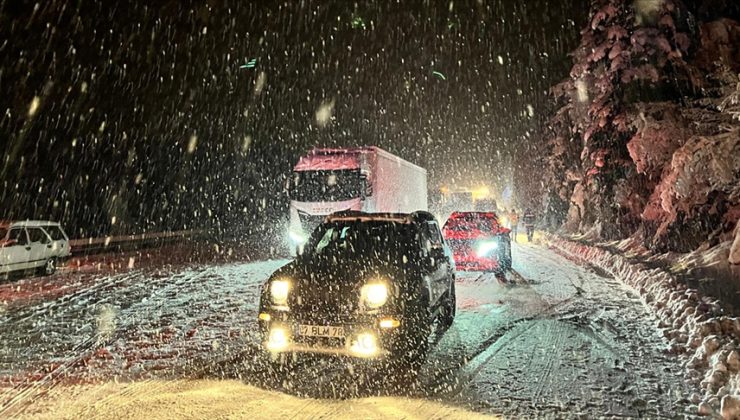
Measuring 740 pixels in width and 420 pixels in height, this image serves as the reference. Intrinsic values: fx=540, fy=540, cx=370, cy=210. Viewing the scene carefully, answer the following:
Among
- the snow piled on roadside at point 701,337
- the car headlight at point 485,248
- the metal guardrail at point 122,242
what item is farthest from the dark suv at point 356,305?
the metal guardrail at point 122,242

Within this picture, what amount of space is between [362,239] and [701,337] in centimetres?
434

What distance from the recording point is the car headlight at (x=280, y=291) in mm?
Result: 5820

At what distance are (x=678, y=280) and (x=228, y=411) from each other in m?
8.95

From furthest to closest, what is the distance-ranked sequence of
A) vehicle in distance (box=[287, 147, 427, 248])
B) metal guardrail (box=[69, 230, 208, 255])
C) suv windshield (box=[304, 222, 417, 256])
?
metal guardrail (box=[69, 230, 208, 255]) < vehicle in distance (box=[287, 147, 427, 248]) < suv windshield (box=[304, 222, 417, 256])

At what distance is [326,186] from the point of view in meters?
18.0

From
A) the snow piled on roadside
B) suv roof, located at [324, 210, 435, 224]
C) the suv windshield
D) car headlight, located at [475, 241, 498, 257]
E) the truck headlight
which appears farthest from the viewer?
the truck headlight

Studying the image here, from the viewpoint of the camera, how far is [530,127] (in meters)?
37.6

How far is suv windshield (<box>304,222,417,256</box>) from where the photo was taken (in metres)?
6.85

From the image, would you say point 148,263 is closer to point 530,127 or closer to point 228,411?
point 228,411

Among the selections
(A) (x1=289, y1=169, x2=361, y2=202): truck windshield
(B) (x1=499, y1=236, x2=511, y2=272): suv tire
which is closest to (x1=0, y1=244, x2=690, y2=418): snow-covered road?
(B) (x1=499, y1=236, x2=511, y2=272): suv tire

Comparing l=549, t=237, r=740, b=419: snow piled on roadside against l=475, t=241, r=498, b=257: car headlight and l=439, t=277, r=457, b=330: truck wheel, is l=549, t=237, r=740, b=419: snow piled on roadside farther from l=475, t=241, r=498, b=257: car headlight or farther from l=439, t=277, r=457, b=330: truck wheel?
l=475, t=241, r=498, b=257: car headlight

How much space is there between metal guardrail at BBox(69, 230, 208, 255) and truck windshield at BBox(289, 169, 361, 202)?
907 cm

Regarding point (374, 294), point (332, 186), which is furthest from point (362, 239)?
point (332, 186)

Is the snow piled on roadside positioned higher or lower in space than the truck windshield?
lower
